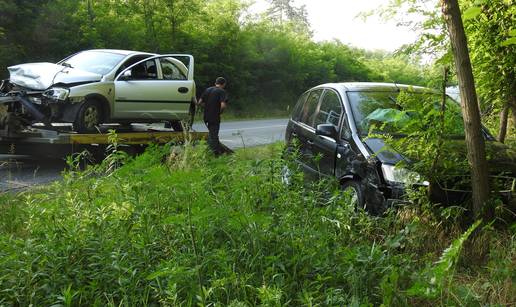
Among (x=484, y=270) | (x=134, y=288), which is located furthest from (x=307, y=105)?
(x=134, y=288)

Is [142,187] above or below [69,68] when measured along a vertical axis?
below

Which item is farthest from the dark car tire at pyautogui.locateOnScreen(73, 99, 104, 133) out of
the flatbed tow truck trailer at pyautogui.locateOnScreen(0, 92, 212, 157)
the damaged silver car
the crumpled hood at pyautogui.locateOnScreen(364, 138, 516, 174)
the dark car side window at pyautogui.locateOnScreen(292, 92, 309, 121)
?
the crumpled hood at pyautogui.locateOnScreen(364, 138, 516, 174)

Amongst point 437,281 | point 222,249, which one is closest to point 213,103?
point 222,249

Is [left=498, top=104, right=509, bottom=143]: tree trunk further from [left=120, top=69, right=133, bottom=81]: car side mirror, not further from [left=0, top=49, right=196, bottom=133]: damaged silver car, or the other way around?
[left=120, top=69, right=133, bottom=81]: car side mirror

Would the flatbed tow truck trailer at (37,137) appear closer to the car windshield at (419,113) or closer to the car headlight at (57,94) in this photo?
the car headlight at (57,94)

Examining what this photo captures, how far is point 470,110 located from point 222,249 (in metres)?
2.45

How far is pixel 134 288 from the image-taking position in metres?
2.98

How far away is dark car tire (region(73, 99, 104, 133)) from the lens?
877 centimetres

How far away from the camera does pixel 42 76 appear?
28.5ft

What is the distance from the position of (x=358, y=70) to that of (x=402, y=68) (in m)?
6.72

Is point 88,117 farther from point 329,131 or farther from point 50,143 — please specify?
point 329,131

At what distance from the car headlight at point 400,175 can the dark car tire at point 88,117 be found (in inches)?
214

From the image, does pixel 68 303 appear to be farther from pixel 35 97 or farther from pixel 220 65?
pixel 220 65

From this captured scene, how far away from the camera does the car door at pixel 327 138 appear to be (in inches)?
244
